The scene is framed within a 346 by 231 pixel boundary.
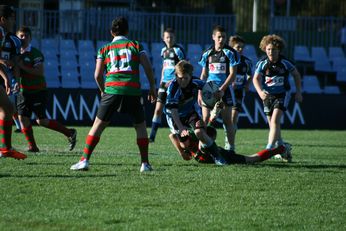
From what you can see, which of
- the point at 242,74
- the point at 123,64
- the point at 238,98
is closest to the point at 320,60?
the point at 242,74

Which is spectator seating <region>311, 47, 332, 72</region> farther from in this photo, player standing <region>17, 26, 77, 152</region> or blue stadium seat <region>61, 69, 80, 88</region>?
player standing <region>17, 26, 77, 152</region>

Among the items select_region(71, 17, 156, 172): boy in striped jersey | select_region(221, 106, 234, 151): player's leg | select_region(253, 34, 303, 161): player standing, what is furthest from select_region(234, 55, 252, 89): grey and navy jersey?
select_region(71, 17, 156, 172): boy in striped jersey

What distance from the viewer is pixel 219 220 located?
22.5 ft

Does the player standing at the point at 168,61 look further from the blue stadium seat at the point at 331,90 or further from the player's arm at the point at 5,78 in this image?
the blue stadium seat at the point at 331,90

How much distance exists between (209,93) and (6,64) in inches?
119

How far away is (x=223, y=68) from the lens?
510 inches

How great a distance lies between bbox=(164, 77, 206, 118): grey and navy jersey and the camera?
10734mm

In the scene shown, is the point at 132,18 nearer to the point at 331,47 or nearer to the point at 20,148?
the point at 331,47

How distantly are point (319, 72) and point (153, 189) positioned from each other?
702 inches

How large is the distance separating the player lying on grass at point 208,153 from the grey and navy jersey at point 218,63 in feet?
5.46

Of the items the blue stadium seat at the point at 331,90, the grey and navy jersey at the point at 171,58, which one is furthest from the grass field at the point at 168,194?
the blue stadium seat at the point at 331,90

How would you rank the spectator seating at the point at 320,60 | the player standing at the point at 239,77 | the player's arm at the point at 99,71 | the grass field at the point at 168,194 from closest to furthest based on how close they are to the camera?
the grass field at the point at 168,194
the player's arm at the point at 99,71
the player standing at the point at 239,77
the spectator seating at the point at 320,60

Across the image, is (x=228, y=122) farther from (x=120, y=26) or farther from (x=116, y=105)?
(x=120, y=26)

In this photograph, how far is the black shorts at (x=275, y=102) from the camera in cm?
1217
